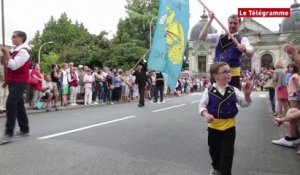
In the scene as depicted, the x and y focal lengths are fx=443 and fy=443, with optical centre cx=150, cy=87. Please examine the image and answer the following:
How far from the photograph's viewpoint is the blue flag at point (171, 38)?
8977mm

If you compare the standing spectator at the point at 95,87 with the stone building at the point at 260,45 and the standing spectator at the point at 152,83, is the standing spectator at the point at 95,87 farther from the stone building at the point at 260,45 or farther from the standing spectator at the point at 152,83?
the stone building at the point at 260,45

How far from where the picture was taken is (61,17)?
78.2 m

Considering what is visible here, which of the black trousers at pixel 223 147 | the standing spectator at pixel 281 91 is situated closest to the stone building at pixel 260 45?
the standing spectator at pixel 281 91

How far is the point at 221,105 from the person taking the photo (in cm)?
490

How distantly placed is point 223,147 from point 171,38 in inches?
185

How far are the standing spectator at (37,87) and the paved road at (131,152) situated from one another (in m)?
5.53

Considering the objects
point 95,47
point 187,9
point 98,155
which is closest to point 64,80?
point 187,9

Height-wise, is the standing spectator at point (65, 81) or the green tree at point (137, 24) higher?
the green tree at point (137, 24)

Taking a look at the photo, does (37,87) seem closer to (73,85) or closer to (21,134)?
(73,85)

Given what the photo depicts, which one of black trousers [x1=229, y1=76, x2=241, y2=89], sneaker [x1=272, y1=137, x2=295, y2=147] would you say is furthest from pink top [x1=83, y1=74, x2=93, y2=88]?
black trousers [x1=229, y1=76, x2=241, y2=89]

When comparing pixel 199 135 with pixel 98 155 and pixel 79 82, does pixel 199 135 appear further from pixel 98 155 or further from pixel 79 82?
pixel 79 82

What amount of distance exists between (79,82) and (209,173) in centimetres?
1467

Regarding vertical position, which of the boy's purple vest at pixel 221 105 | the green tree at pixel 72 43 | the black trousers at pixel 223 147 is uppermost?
the green tree at pixel 72 43

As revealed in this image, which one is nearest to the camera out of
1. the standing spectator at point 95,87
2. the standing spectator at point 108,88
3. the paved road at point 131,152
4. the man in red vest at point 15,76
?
the paved road at point 131,152
